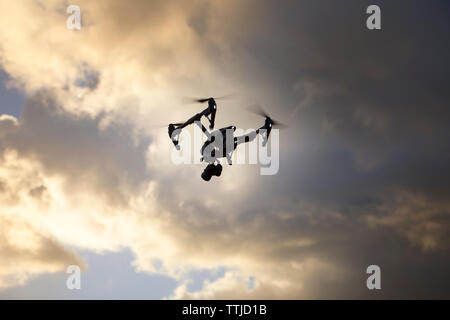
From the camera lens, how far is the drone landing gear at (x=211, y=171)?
44.8m

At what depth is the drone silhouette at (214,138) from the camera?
141 ft

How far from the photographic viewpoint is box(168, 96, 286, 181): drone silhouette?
42875 mm

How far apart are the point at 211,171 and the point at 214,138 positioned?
3871 millimetres

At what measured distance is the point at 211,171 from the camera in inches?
1768

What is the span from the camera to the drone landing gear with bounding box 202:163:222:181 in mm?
44781

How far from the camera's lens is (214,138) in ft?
141
